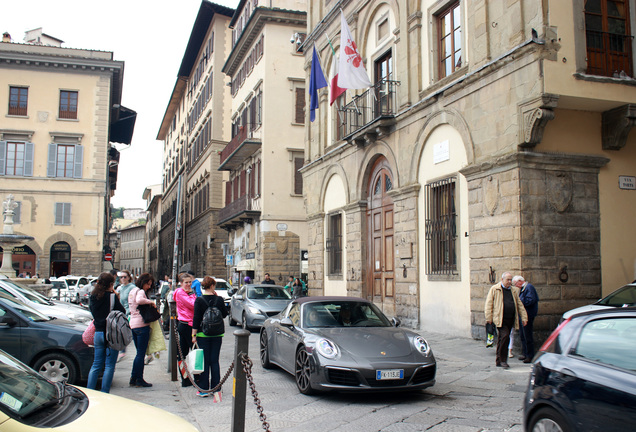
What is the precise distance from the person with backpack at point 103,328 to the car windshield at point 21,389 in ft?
11.1

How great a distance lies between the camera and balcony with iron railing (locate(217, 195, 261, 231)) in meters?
32.0

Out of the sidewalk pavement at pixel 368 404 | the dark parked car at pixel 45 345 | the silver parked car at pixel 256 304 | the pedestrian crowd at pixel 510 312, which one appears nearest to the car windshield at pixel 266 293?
the silver parked car at pixel 256 304

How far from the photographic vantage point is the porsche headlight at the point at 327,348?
7.86 metres

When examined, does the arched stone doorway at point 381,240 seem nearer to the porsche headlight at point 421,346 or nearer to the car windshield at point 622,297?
the car windshield at point 622,297

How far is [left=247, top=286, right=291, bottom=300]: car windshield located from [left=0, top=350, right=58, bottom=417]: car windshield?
14.1 metres

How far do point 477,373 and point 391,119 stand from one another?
9.33 m

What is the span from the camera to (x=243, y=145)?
108 ft

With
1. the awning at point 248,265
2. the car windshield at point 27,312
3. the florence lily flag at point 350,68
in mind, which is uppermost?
the florence lily flag at point 350,68

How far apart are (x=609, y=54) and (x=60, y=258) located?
117 ft

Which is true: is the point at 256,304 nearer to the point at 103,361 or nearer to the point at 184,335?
the point at 184,335

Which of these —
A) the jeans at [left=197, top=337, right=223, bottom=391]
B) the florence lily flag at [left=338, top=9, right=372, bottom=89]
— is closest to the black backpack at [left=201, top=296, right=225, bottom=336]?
the jeans at [left=197, top=337, right=223, bottom=391]

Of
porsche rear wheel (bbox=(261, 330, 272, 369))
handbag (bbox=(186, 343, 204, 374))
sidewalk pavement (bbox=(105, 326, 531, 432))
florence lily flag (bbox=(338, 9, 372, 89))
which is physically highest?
florence lily flag (bbox=(338, 9, 372, 89))

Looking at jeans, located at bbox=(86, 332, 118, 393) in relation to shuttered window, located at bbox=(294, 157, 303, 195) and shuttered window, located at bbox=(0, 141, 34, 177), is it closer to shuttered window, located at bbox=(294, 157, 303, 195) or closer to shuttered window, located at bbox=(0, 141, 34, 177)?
shuttered window, located at bbox=(294, 157, 303, 195)

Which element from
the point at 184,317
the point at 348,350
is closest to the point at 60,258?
the point at 184,317
